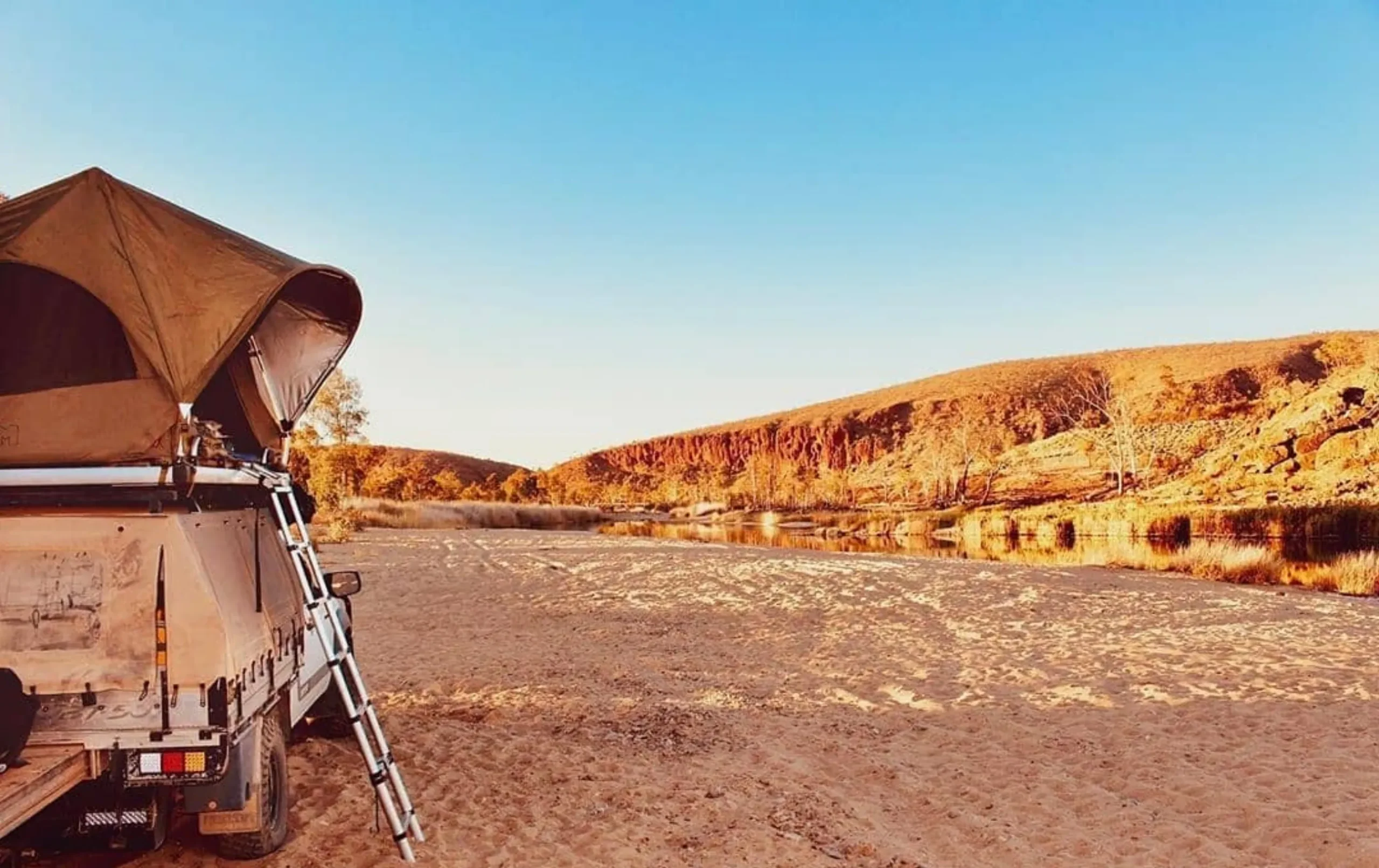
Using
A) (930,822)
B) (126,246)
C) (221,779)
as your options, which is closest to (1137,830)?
(930,822)

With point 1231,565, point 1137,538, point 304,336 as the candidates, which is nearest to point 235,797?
point 304,336

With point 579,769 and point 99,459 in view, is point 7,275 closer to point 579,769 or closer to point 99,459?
point 99,459

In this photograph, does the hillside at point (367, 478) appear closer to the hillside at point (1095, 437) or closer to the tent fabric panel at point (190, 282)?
the hillside at point (1095, 437)

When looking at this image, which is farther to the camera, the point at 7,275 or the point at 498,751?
the point at 498,751

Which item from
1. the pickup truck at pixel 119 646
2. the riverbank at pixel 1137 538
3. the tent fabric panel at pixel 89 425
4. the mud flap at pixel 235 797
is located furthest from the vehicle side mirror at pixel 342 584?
the riverbank at pixel 1137 538

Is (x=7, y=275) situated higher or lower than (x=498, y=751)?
higher

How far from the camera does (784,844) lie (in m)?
6.37

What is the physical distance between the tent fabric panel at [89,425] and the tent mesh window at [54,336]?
0.45ft

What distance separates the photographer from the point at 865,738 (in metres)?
9.26

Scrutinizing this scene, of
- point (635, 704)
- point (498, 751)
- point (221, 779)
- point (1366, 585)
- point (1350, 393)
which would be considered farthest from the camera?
point (1350, 393)

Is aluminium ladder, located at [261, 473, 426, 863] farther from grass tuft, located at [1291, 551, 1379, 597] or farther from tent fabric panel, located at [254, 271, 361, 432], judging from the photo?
grass tuft, located at [1291, 551, 1379, 597]

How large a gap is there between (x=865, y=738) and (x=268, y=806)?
604cm

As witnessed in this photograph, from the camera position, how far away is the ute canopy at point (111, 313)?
4.81 m

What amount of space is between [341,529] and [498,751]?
1308 inches
